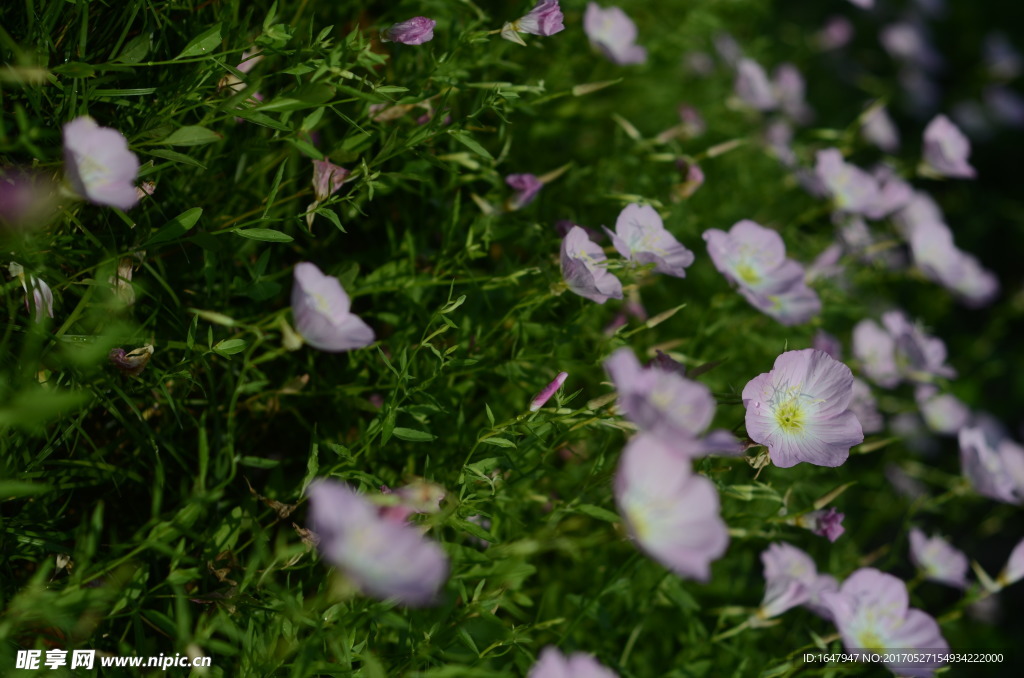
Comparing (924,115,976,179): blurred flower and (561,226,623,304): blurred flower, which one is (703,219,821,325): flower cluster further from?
(924,115,976,179): blurred flower

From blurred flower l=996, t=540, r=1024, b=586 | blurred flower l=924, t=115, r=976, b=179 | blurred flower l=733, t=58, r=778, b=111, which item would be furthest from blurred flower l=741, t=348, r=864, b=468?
blurred flower l=733, t=58, r=778, b=111

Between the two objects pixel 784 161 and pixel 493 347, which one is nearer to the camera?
pixel 493 347

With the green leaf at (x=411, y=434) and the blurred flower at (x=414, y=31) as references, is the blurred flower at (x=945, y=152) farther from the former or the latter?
the green leaf at (x=411, y=434)

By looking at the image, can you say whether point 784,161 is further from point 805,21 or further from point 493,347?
point 805,21

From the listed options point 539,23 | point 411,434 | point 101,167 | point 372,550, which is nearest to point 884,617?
point 411,434

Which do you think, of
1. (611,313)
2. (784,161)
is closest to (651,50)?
(784,161)
